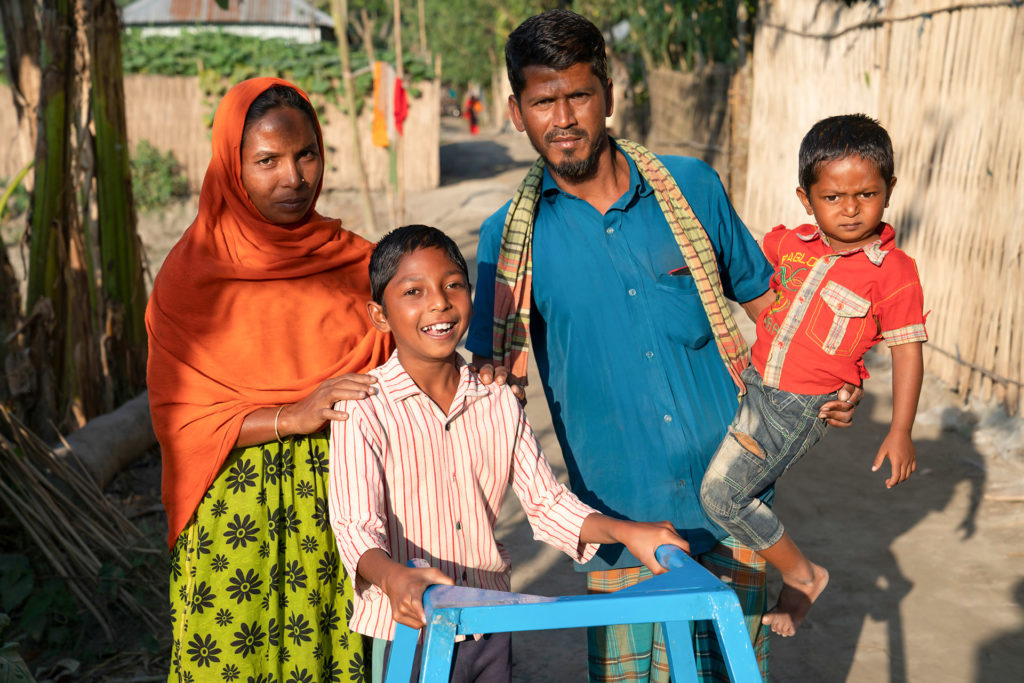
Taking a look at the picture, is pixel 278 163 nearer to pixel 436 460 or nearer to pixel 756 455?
pixel 436 460

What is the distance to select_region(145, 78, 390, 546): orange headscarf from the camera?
220cm

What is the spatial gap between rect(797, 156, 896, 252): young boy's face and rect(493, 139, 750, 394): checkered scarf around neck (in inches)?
10.6

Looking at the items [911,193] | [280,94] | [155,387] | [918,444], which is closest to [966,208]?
[911,193]

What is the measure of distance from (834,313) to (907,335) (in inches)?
6.5

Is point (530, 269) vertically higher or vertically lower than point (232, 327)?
higher

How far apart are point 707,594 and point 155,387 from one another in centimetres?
141

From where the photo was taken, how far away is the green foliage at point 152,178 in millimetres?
15258

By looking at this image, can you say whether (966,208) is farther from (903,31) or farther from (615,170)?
(615,170)

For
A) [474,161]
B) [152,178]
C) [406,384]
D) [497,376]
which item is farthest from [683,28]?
[406,384]

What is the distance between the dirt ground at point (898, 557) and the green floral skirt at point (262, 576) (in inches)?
50.1

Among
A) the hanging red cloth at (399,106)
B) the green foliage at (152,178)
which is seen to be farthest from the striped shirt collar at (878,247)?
the green foliage at (152,178)

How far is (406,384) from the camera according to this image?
1.91 metres

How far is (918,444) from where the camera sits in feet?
16.5

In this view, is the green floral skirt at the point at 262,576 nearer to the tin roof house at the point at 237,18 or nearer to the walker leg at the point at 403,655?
the walker leg at the point at 403,655
